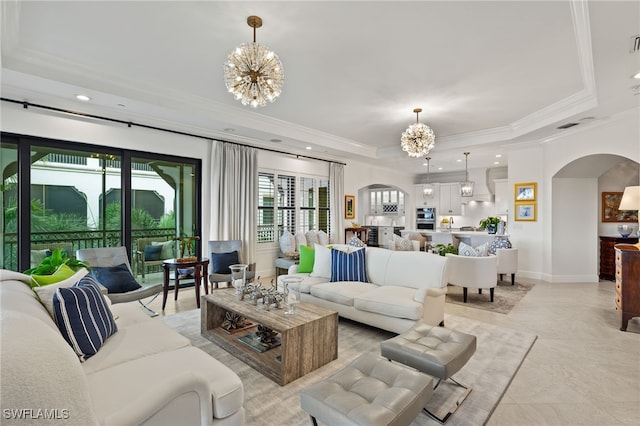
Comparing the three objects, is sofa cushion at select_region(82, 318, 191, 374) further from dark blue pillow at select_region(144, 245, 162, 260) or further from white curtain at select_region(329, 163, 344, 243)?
white curtain at select_region(329, 163, 344, 243)

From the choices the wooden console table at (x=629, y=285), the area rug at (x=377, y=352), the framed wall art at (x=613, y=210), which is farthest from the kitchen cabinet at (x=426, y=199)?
the area rug at (x=377, y=352)

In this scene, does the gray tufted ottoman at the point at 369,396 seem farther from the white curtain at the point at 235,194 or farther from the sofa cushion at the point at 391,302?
the white curtain at the point at 235,194

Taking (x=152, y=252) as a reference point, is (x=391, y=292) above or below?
below

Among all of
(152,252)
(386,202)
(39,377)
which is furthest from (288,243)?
(386,202)

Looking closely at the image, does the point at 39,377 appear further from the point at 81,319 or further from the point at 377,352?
the point at 377,352

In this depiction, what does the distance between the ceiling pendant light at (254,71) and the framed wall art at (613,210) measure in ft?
23.6

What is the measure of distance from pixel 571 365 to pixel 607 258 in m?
4.83

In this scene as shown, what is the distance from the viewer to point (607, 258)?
6.10m

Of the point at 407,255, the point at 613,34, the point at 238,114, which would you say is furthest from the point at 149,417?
the point at 238,114

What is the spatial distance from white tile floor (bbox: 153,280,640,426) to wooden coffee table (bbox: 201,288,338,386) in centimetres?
131

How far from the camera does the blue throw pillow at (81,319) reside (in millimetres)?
1801

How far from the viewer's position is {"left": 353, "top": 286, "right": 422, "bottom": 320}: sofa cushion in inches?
121

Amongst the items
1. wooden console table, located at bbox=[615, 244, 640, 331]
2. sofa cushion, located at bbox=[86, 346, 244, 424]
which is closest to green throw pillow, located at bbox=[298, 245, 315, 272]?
sofa cushion, located at bbox=[86, 346, 244, 424]

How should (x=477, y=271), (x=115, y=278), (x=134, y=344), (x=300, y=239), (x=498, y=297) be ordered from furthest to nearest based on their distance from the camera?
(x=300, y=239)
(x=498, y=297)
(x=477, y=271)
(x=115, y=278)
(x=134, y=344)
